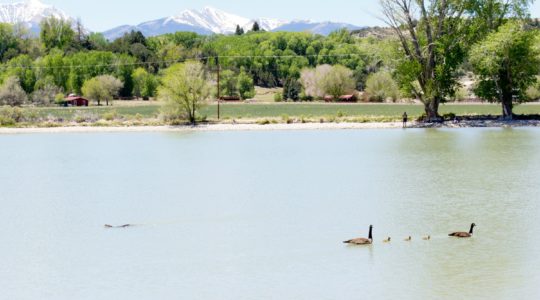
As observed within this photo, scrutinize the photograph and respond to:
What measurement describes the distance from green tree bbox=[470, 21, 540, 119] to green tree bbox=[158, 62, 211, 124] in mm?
20984

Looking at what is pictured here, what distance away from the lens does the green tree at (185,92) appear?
65.8 meters

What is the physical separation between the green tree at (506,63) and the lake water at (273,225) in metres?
15.7

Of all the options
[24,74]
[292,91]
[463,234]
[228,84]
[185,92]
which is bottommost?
[463,234]

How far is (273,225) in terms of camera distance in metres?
22.1

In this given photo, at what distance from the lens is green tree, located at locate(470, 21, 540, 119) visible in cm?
5709

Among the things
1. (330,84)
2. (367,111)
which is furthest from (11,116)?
(330,84)

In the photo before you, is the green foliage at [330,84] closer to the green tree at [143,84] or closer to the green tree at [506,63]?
the green tree at [143,84]

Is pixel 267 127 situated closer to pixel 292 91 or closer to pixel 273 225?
pixel 273 225

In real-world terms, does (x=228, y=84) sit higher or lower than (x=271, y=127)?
higher

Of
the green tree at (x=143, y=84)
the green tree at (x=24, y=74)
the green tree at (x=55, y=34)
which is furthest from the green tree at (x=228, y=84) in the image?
the green tree at (x=55, y=34)

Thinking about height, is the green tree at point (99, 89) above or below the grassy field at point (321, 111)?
above

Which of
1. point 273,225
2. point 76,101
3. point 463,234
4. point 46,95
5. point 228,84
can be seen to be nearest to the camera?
point 463,234

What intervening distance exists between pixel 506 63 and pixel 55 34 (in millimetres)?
120540

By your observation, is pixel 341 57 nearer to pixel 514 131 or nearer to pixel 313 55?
pixel 313 55
